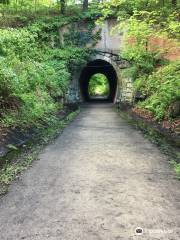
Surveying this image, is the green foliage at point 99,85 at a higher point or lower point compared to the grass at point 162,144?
lower

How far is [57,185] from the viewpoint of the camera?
586cm

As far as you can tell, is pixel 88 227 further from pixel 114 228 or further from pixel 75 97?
pixel 75 97

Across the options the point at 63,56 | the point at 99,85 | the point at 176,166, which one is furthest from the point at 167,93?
the point at 99,85

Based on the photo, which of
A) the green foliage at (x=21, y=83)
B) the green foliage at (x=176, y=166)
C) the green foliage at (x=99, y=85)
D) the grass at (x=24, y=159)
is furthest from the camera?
the green foliage at (x=99, y=85)

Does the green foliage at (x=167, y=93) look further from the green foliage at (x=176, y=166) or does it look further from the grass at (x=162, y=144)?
the green foliage at (x=176, y=166)

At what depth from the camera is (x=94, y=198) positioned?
5.20 metres

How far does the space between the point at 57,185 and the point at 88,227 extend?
69.1 inches

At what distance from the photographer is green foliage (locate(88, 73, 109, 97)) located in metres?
54.0

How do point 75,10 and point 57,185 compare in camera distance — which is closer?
point 57,185

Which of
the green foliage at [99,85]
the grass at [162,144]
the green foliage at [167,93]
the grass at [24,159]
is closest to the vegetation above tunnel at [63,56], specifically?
the green foliage at [167,93]

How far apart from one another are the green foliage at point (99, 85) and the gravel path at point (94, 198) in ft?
149

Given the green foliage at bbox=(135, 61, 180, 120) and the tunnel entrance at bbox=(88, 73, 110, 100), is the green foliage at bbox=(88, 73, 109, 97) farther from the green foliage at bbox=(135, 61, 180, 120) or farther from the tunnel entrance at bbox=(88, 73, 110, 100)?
the green foliage at bbox=(135, 61, 180, 120)

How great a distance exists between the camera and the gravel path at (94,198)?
4.12 metres

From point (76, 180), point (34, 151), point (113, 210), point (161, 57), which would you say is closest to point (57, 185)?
point (76, 180)
